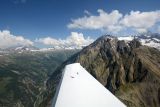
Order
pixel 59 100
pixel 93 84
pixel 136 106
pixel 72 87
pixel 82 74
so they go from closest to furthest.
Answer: pixel 59 100
pixel 72 87
pixel 93 84
pixel 82 74
pixel 136 106

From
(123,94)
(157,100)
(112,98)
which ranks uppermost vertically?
(112,98)

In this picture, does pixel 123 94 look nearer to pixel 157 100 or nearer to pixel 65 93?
pixel 157 100

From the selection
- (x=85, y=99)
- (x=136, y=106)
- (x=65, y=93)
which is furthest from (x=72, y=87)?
(x=136, y=106)

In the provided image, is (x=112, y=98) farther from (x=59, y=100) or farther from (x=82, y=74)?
(x=82, y=74)

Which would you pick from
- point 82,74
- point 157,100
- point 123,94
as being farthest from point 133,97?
point 82,74

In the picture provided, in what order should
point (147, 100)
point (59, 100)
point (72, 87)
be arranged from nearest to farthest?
point (59, 100)
point (72, 87)
point (147, 100)

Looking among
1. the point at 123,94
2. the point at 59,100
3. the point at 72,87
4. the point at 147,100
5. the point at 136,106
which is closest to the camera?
the point at 59,100

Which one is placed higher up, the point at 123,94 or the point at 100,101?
the point at 100,101

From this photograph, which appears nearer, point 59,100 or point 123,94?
point 59,100

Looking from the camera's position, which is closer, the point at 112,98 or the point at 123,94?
the point at 112,98
